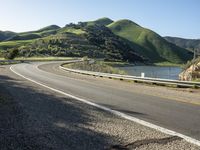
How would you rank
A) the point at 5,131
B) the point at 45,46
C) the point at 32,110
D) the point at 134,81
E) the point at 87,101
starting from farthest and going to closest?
the point at 45,46 → the point at 134,81 → the point at 87,101 → the point at 32,110 → the point at 5,131

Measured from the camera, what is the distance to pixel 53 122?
9.17 metres

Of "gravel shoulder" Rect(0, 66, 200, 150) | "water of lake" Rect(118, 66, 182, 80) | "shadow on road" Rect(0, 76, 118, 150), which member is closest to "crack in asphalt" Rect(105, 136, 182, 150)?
"gravel shoulder" Rect(0, 66, 200, 150)

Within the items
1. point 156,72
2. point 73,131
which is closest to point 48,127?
point 73,131

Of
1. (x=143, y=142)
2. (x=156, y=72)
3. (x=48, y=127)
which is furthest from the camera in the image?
(x=156, y=72)

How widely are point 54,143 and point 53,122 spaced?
7.17 ft

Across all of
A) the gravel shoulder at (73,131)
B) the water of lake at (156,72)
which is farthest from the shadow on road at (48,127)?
the water of lake at (156,72)

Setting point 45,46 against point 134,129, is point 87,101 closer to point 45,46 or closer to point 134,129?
point 134,129

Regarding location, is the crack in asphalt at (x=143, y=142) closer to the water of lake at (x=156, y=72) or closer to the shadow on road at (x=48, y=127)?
the shadow on road at (x=48, y=127)

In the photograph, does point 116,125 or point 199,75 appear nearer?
point 116,125

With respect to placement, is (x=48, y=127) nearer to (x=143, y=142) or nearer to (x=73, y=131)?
(x=73, y=131)

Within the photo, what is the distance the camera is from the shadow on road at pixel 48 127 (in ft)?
22.8

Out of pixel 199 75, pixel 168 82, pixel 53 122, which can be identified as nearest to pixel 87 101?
pixel 53 122

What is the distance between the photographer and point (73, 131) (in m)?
8.10

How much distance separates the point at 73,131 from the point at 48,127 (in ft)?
2.56
